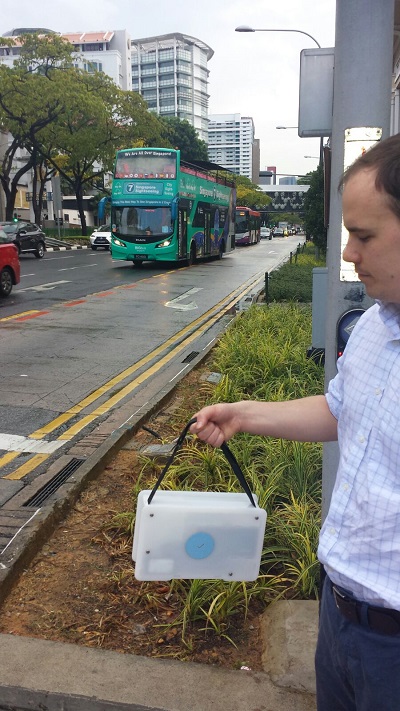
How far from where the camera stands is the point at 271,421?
182cm

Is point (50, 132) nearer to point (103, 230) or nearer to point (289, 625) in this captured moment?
point (103, 230)

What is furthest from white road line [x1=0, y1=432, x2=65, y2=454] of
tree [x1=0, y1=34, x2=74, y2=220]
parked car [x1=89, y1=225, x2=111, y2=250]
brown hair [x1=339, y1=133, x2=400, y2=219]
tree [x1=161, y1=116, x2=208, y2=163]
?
tree [x1=161, y1=116, x2=208, y2=163]

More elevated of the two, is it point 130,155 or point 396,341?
point 130,155

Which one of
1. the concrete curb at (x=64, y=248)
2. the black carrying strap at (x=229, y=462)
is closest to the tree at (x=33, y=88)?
the concrete curb at (x=64, y=248)

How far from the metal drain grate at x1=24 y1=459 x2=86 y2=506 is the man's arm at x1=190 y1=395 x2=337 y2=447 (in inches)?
111

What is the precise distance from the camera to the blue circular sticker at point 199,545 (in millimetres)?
1977

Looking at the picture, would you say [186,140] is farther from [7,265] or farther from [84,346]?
[84,346]

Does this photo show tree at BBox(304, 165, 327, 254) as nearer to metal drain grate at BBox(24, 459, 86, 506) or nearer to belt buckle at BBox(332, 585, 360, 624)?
metal drain grate at BBox(24, 459, 86, 506)

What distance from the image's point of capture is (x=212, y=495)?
201cm

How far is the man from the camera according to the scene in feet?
4.51

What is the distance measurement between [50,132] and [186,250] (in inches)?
788

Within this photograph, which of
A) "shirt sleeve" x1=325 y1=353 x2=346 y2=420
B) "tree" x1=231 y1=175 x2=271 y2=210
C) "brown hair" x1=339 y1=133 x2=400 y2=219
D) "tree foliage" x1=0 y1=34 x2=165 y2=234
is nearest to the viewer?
"brown hair" x1=339 y1=133 x2=400 y2=219

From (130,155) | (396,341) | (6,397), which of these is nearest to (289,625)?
(396,341)

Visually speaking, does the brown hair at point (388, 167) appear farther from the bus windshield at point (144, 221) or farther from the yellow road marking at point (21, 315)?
the bus windshield at point (144, 221)
